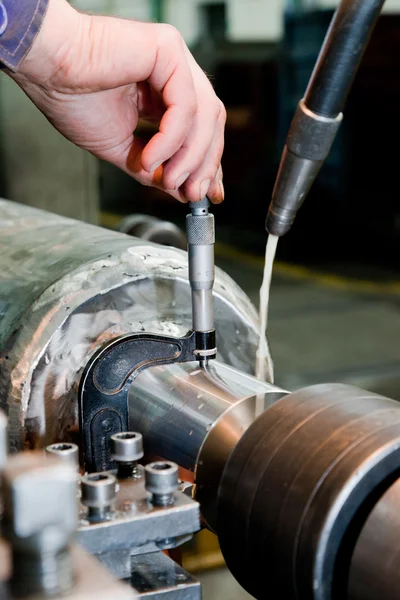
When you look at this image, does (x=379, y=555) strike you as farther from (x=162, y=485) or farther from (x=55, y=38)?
(x=55, y=38)

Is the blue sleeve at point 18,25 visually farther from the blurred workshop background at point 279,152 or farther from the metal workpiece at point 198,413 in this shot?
the blurred workshop background at point 279,152

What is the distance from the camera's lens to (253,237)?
5359mm

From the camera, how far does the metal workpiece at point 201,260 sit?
823 millimetres

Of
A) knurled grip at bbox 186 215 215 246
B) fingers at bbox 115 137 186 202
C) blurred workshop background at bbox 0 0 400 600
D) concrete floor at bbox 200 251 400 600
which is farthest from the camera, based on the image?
blurred workshop background at bbox 0 0 400 600

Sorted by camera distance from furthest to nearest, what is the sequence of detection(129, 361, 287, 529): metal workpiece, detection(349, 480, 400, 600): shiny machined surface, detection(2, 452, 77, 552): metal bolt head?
1. detection(129, 361, 287, 529): metal workpiece
2. detection(349, 480, 400, 600): shiny machined surface
3. detection(2, 452, 77, 552): metal bolt head

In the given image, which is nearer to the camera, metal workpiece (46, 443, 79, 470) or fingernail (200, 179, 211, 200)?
metal workpiece (46, 443, 79, 470)

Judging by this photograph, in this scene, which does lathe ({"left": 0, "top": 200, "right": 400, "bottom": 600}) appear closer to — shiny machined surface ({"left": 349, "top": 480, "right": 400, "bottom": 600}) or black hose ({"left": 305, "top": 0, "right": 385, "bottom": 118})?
shiny machined surface ({"left": 349, "top": 480, "right": 400, "bottom": 600})

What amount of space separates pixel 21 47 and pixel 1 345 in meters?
0.30

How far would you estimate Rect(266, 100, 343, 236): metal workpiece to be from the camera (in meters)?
0.80

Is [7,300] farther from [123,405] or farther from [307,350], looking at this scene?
[307,350]

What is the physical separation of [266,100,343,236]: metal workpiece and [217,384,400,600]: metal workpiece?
22cm

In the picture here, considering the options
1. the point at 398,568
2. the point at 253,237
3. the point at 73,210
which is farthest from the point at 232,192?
the point at 398,568

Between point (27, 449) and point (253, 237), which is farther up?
point (27, 449)

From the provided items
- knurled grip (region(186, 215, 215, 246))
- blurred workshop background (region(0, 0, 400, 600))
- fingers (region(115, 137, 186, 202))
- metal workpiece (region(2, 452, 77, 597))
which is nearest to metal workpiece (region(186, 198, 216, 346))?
knurled grip (region(186, 215, 215, 246))
